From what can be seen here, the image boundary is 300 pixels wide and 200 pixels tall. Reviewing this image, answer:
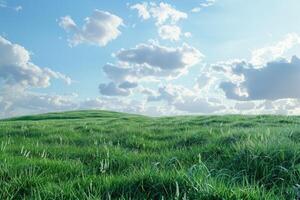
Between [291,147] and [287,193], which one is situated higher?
[291,147]

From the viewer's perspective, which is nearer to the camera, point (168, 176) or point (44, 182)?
point (168, 176)

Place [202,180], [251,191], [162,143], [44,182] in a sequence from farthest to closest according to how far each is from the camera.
Answer: [162,143] < [44,182] < [202,180] < [251,191]

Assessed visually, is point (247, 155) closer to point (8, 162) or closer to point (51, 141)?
point (8, 162)

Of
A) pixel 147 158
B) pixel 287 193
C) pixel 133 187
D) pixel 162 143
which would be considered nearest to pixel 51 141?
pixel 162 143

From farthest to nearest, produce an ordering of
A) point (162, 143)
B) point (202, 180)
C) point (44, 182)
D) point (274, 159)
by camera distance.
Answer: point (162, 143), point (274, 159), point (44, 182), point (202, 180)

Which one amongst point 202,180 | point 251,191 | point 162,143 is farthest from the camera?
point 162,143

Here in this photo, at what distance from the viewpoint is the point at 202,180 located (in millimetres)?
4793

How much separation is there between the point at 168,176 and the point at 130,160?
7.80ft

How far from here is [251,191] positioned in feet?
14.5

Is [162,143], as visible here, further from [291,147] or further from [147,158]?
[291,147]

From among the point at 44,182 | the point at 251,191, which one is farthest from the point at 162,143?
the point at 251,191

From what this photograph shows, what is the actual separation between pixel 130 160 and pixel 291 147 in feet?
8.71

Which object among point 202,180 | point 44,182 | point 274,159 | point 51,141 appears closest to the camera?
point 202,180

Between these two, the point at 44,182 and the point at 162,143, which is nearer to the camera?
the point at 44,182
